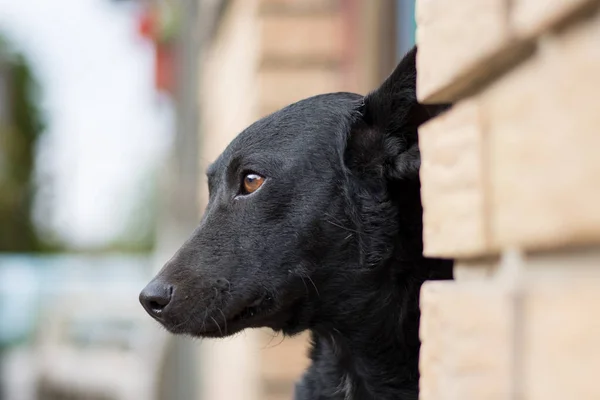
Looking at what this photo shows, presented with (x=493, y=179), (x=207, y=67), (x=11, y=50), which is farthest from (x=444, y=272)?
(x=11, y=50)

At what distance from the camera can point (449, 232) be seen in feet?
3.56

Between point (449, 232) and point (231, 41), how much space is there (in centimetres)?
559

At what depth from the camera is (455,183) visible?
1057 mm

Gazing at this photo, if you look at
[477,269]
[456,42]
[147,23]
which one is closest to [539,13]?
[456,42]

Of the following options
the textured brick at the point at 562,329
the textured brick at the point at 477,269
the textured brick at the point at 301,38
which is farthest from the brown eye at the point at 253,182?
the textured brick at the point at 301,38

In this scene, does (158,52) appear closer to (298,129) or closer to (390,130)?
(298,129)

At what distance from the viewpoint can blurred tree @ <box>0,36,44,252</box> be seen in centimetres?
2753

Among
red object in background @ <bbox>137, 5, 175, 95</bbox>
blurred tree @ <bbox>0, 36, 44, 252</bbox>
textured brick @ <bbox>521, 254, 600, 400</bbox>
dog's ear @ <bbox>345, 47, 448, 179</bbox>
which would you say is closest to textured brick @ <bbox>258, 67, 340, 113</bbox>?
dog's ear @ <bbox>345, 47, 448, 179</bbox>

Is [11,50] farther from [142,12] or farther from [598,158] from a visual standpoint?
[598,158]

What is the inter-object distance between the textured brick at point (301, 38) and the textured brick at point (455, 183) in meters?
3.45

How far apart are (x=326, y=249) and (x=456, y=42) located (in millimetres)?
1163

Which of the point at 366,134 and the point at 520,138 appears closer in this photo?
the point at 520,138

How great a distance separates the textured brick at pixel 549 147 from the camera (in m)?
0.73

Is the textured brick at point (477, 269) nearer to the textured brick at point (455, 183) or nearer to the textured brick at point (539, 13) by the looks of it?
the textured brick at point (455, 183)
